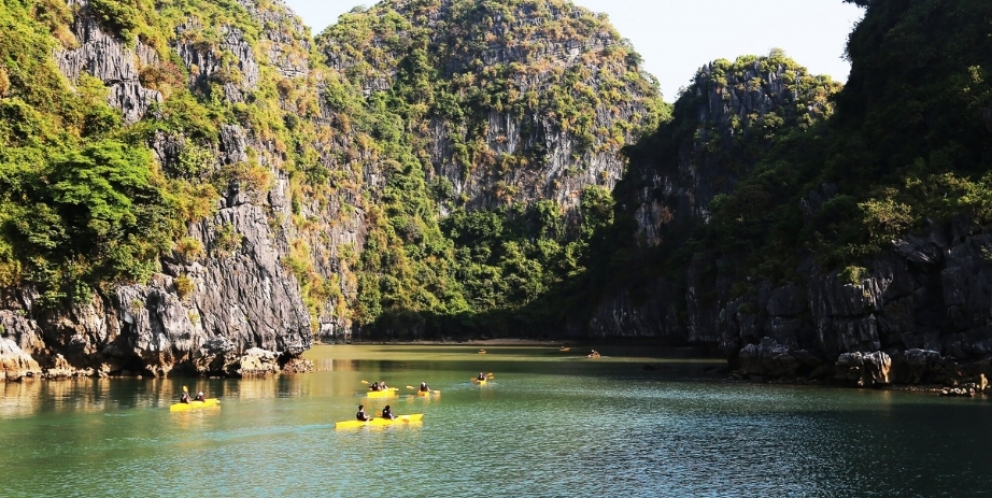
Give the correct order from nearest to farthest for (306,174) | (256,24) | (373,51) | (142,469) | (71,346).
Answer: (142,469), (71,346), (306,174), (256,24), (373,51)

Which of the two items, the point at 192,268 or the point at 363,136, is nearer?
the point at 192,268

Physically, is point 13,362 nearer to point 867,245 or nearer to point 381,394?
point 381,394

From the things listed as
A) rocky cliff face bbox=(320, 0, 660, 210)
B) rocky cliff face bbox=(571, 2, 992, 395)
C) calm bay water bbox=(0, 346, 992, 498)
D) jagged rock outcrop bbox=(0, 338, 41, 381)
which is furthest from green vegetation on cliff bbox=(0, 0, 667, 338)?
rocky cliff face bbox=(571, 2, 992, 395)

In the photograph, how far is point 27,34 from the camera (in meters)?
58.6

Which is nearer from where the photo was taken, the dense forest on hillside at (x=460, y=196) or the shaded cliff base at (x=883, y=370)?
the shaded cliff base at (x=883, y=370)

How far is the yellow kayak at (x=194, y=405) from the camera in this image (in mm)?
38938

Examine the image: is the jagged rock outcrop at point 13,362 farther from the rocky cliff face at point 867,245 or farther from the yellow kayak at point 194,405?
the rocky cliff face at point 867,245

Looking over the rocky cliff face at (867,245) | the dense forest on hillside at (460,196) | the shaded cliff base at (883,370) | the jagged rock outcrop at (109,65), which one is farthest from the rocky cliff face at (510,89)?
the shaded cliff base at (883,370)

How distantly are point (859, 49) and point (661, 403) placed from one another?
1588 inches

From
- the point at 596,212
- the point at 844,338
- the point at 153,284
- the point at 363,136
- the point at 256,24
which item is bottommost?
the point at 844,338

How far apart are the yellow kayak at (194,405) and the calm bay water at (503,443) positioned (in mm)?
713

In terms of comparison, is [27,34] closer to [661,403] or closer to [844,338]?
[661,403]

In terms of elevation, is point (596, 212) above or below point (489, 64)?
below

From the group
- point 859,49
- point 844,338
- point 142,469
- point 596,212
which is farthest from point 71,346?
point 596,212
